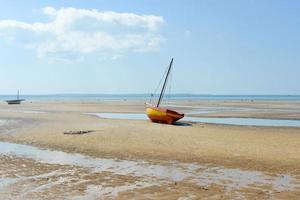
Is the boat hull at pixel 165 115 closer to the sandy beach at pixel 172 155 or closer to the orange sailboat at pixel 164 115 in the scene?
the orange sailboat at pixel 164 115

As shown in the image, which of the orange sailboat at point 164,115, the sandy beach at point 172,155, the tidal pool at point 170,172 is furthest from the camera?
the orange sailboat at point 164,115

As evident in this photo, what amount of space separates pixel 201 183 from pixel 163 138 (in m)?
11.7

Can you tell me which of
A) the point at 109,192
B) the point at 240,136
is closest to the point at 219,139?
the point at 240,136

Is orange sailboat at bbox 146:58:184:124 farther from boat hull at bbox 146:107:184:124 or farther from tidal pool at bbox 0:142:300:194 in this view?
tidal pool at bbox 0:142:300:194

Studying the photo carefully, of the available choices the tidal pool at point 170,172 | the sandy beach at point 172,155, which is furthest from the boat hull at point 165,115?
the tidal pool at point 170,172

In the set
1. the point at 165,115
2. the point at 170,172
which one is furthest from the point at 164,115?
the point at 170,172

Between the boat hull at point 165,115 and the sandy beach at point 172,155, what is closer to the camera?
the sandy beach at point 172,155

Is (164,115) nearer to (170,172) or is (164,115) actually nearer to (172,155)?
(172,155)

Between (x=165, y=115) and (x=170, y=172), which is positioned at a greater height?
(x=165, y=115)

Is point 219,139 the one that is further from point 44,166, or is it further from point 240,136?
point 44,166

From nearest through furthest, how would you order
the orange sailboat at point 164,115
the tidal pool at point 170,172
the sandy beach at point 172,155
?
the sandy beach at point 172,155
the tidal pool at point 170,172
the orange sailboat at point 164,115

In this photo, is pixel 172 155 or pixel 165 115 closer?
pixel 172 155

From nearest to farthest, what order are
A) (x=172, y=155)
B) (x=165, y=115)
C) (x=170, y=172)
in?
(x=170, y=172) → (x=172, y=155) → (x=165, y=115)

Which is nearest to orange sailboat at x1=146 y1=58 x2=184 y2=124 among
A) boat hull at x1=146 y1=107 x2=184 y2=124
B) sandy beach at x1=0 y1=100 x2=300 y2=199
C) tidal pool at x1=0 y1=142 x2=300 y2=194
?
boat hull at x1=146 y1=107 x2=184 y2=124
